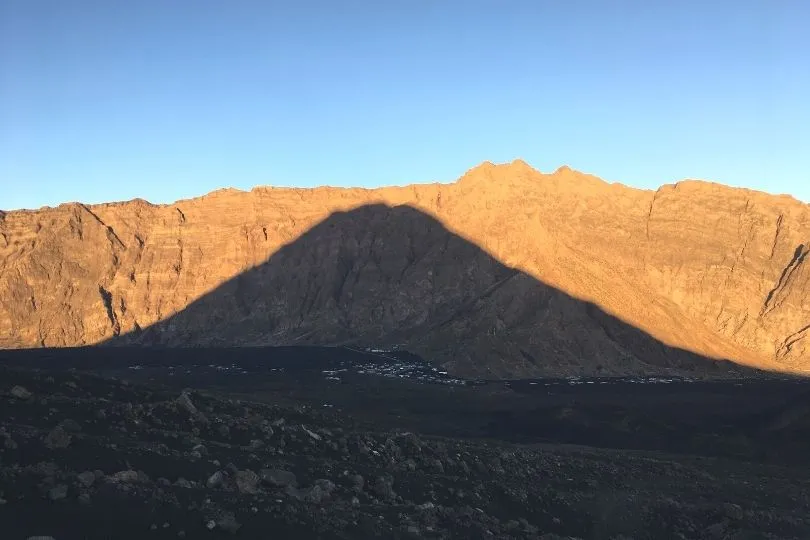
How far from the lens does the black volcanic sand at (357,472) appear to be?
14.8 m

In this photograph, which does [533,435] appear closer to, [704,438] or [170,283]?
[704,438]

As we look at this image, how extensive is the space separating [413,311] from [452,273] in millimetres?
9482

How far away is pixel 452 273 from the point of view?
396ft

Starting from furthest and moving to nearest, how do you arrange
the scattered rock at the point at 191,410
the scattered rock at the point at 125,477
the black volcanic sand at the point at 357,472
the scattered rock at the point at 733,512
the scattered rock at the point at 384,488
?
the scattered rock at the point at 733,512 < the scattered rock at the point at 191,410 < the scattered rock at the point at 384,488 < the scattered rock at the point at 125,477 < the black volcanic sand at the point at 357,472

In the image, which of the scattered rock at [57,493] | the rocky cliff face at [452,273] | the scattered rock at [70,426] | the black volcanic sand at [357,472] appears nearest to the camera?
the scattered rock at [57,493]

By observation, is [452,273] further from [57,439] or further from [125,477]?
[125,477]

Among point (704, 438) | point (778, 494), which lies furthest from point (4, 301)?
point (778, 494)

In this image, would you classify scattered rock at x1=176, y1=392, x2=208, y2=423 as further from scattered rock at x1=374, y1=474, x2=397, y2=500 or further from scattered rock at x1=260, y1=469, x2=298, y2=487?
scattered rock at x1=374, y1=474, x2=397, y2=500

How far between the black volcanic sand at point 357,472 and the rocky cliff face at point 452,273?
40.9 m

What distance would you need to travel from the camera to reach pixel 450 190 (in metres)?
141

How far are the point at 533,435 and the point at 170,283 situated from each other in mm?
102581

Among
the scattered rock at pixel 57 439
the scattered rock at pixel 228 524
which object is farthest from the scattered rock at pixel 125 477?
the scattered rock at pixel 228 524

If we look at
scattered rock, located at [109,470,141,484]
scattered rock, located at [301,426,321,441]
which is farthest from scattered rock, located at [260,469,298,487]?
scattered rock, located at [301,426,321,441]

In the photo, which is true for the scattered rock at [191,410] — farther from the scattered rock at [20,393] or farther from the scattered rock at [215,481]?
the scattered rock at [215,481]
